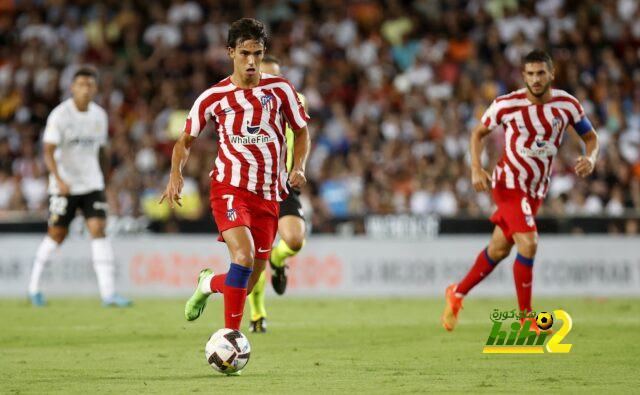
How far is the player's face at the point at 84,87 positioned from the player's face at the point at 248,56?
579 cm

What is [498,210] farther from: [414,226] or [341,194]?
[341,194]

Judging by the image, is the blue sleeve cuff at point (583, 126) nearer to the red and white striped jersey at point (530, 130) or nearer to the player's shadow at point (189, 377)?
the red and white striped jersey at point (530, 130)

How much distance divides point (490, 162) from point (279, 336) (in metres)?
A: 8.88

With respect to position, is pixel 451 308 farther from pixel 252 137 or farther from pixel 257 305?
pixel 252 137

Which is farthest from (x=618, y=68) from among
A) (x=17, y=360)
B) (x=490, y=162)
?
(x=17, y=360)

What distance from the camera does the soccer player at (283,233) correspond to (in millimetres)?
10594

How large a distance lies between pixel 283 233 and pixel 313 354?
166 centimetres

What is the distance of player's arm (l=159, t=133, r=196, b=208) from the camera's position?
318 inches

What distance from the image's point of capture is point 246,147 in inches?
330

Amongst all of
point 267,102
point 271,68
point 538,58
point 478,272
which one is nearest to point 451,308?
point 478,272

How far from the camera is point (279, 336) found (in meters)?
10.8

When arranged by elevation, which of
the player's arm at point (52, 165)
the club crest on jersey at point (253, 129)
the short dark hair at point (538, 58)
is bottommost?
the player's arm at point (52, 165)

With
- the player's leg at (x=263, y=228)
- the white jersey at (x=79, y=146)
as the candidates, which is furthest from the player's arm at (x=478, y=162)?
the white jersey at (x=79, y=146)

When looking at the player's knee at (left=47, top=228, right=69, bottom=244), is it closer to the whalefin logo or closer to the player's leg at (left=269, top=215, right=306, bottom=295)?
the player's leg at (left=269, top=215, right=306, bottom=295)
